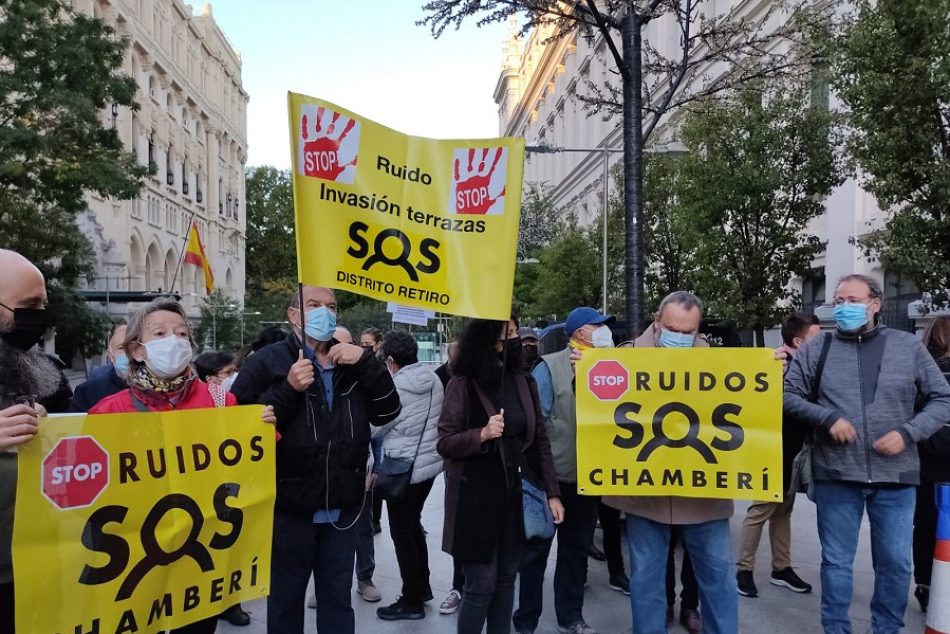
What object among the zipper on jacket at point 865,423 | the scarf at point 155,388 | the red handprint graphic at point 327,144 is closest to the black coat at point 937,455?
Answer: the zipper on jacket at point 865,423

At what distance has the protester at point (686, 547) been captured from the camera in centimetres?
394

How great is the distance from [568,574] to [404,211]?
252cm

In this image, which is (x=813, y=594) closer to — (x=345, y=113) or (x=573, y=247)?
(x=345, y=113)

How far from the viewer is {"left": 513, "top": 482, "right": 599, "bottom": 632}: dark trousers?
182 inches

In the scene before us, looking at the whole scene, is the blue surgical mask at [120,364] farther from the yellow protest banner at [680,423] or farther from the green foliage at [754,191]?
the green foliage at [754,191]

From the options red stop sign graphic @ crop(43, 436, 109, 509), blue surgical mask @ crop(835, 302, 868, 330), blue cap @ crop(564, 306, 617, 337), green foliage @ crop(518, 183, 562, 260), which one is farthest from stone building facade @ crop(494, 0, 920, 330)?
red stop sign graphic @ crop(43, 436, 109, 509)

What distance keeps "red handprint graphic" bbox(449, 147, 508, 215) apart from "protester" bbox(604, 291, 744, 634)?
1.28m

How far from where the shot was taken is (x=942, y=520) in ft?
13.4

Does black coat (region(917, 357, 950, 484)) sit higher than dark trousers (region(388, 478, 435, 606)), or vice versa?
black coat (region(917, 357, 950, 484))

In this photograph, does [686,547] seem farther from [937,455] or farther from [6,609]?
[6,609]

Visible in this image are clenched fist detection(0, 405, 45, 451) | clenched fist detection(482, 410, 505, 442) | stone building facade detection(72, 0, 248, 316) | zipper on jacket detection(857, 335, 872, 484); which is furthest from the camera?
stone building facade detection(72, 0, 248, 316)

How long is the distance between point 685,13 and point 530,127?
54.4 metres

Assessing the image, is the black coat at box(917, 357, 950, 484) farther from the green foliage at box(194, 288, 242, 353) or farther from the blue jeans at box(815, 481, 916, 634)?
the green foliage at box(194, 288, 242, 353)

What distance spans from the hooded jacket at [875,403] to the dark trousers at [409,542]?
2.47m
